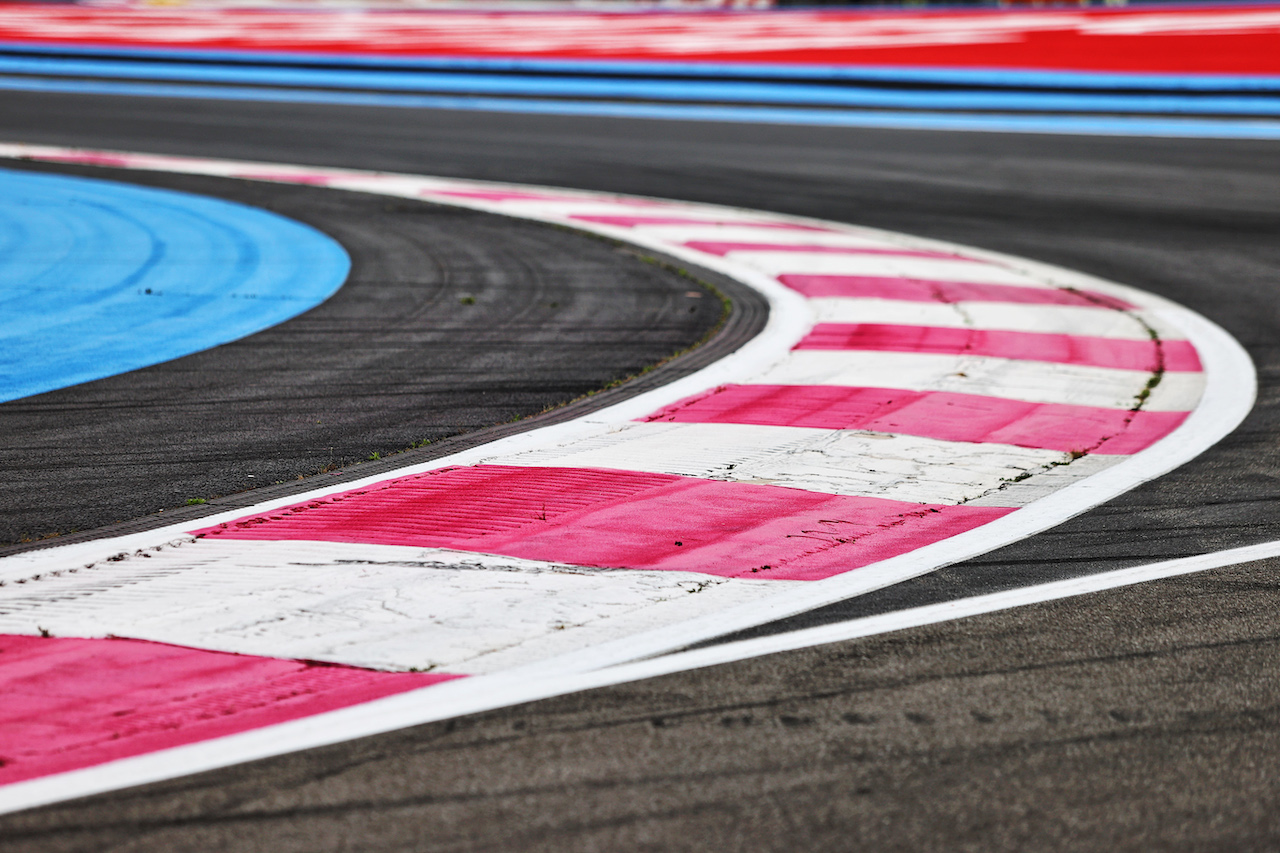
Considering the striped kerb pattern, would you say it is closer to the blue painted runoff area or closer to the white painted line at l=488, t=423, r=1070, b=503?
the white painted line at l=488, t=423, r=1070, b=503

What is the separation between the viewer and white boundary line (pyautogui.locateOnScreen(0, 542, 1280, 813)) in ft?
9.59

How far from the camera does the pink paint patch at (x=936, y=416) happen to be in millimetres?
5898

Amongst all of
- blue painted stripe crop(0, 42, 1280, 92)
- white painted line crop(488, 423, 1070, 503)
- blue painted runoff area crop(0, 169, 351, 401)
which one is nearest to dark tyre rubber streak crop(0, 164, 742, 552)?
blue painted runoff area crop(0, 169, 351, 401)

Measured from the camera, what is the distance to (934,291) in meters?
9.04

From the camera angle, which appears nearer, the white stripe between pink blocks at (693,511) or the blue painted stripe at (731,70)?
the white stripe between pink blocks at (693,511)

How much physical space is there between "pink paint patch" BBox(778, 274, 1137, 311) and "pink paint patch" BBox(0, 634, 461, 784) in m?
6.01

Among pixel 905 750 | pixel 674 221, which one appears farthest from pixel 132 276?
pixel 905 750

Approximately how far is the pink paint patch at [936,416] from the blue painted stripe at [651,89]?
1179 centimetres

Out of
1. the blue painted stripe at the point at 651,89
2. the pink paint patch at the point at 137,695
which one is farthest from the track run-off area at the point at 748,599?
the blue painted stripe at the point at 651,89

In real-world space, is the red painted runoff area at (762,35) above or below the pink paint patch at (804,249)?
above

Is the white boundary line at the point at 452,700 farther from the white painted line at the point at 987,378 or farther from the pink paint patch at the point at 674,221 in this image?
the pink paint patch at the point at 674,221

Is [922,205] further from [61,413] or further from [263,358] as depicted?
[61,413]

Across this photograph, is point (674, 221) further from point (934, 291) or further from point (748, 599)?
point (748, 599)

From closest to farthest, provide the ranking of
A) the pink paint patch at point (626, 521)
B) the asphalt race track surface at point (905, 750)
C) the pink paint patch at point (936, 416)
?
1. the asphalt race track surface at point (905, 750)
2. the pink paint patch at point (626, 521)
3. the pink paint patch at point (936, 416)
